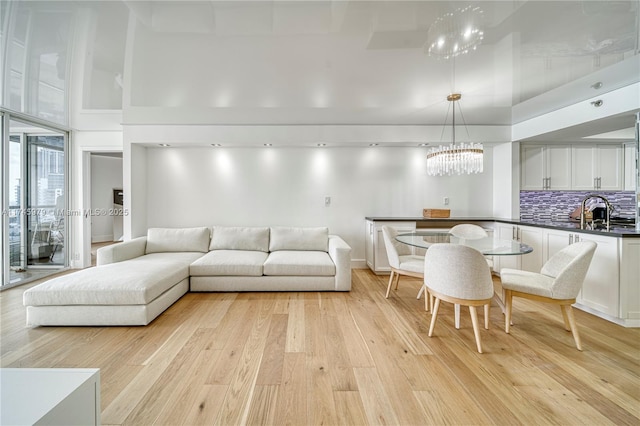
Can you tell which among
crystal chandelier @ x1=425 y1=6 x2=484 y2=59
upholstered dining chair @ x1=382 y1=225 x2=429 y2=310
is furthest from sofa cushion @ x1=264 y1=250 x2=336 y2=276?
crystal chandelier @ x1=425 y1=6 x2=484 y2=59

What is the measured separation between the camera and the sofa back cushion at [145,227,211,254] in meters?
3.86

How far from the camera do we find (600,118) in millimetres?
2959

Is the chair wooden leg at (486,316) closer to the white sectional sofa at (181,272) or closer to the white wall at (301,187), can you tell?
the white sectional sofa at (181,272)

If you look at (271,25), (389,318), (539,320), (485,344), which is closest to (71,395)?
(271,25)

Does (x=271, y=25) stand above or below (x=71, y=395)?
above

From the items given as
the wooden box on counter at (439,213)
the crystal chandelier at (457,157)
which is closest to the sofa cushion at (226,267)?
the crystal chandelier at (457,157)

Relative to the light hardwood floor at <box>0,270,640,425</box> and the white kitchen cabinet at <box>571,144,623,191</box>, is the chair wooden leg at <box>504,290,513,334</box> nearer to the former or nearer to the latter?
the light hardwood floor at <box>0,270,640,425</box>

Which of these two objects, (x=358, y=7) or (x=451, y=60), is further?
(x=451, y=60)

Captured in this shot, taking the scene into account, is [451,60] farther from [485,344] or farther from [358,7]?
[485,344]

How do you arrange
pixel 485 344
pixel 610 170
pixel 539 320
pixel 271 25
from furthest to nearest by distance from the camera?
pixel 610 170 → pixel 539 320 → pixel 485 344 → pixel 271 25

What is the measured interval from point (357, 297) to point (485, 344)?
4.56 ft

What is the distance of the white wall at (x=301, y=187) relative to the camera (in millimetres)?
4402

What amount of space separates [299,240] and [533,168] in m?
4.10

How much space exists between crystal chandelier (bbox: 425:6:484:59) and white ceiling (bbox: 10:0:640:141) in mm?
58
